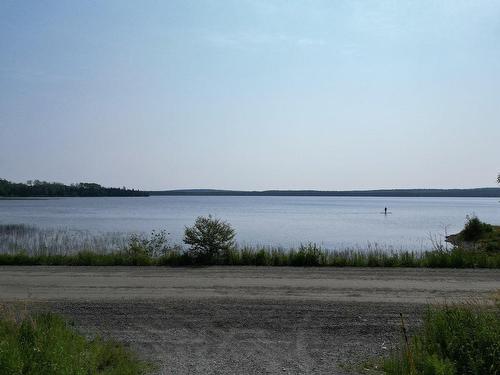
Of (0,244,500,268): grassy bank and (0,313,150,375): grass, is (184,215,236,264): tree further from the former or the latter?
(0,313,150,375): grass

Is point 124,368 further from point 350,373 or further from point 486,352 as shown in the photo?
point 486,352

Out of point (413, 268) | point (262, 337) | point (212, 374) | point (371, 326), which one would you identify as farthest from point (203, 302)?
point (413, 268)

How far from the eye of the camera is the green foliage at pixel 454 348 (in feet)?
22.2

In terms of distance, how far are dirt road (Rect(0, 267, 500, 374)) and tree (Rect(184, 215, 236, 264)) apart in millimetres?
1735

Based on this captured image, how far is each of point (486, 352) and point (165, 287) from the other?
356 inches

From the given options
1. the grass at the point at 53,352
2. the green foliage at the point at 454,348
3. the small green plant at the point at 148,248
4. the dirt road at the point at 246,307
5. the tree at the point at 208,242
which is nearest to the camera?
the grass at the point at 53,352

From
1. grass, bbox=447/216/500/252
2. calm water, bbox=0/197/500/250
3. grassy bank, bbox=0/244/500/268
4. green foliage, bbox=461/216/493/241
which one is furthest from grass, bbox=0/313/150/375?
green foliage, bbox=461/216/493/241

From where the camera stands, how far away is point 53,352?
686 centimetres

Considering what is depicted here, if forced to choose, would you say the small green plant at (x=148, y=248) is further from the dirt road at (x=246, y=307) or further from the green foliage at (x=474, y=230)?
the green foliage at (x=474, y=230)

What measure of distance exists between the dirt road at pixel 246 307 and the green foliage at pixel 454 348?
109 cm

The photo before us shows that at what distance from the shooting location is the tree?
19.4m

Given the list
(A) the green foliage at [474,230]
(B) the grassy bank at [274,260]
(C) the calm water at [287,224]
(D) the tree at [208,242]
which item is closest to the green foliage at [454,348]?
(B) the grassy bank at [274,260]

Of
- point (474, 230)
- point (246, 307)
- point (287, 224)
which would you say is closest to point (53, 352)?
point (246, 307)

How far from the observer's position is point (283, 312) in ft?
37.6
